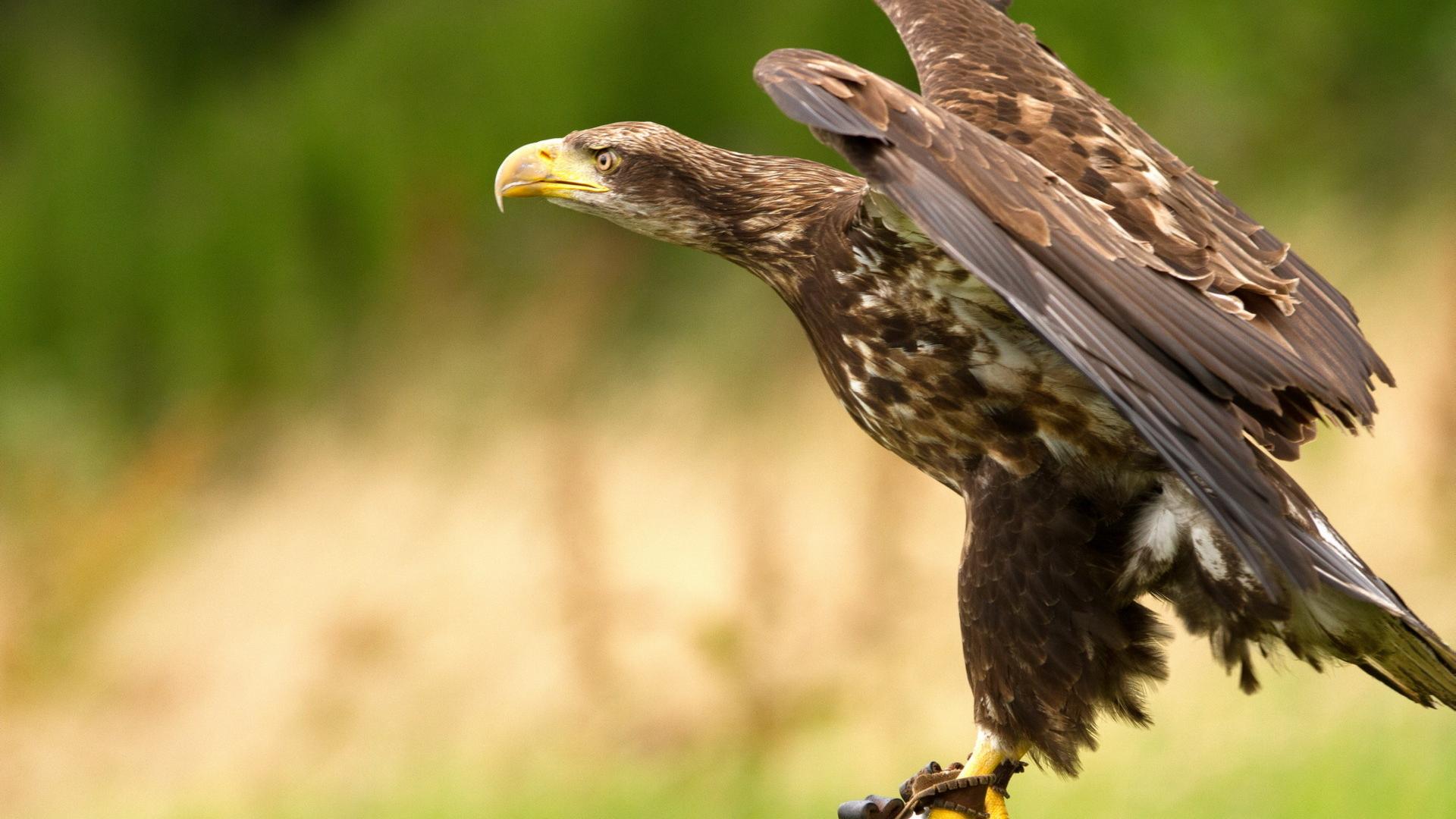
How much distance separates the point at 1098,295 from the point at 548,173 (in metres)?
1.34

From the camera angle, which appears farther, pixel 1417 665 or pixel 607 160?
pixel 607 160

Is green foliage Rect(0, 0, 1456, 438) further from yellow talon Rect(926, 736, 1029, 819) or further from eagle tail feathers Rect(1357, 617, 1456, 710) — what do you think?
yellow talon Rect(926, 736, 1029, 819)

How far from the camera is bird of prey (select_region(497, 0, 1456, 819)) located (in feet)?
8.59

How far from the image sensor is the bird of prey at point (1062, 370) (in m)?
2.62

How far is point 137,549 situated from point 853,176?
5922mm

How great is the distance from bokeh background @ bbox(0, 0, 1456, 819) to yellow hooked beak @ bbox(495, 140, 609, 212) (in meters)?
2.05

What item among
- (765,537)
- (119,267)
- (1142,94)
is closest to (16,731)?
(119,267)

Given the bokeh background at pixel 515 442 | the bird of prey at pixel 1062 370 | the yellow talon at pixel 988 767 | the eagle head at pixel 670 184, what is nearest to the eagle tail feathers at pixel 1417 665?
the bird of prey at pixel 1062 370

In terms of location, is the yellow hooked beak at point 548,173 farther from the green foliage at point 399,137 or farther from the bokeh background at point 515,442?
the green foliage at point 399,137

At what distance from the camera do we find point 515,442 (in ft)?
26.4

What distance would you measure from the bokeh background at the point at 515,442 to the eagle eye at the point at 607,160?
2061 mm

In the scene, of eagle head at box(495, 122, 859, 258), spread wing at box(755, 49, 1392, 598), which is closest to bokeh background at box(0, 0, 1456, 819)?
eagle head at box(495, 122, 859, 258)

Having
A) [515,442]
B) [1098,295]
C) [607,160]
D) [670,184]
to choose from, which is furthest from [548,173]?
[515,442]

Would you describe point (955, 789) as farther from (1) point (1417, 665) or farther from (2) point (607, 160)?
(2) point (607, 160)
